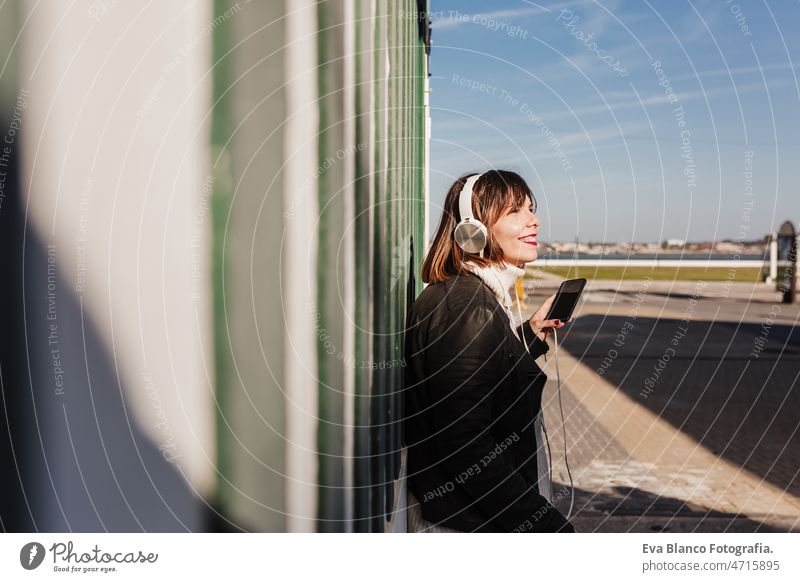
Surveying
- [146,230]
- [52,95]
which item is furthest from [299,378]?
[52,95]

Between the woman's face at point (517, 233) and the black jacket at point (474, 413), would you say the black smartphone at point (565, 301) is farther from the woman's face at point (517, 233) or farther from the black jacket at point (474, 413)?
the black jacket at point (474, 413)

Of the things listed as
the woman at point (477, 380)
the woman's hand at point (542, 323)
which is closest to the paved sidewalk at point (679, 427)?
the woman's hand at point (542, 323)

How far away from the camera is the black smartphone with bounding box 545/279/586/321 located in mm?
2699

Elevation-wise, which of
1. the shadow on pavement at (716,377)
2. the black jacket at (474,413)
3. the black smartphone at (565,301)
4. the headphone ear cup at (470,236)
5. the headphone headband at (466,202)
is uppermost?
the headphone headband at (466,202)

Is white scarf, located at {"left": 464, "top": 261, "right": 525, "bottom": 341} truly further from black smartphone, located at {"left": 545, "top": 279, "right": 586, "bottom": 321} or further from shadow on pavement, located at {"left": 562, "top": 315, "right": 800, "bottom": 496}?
shadow on pavement, located at {"left": 562, "top": 315, "right": 800, "bottom": 496}

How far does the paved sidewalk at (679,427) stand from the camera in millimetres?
5352

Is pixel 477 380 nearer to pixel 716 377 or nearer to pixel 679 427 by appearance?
pixel 679 427

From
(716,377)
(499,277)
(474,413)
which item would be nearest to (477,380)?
(474,413)

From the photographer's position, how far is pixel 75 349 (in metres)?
1.20

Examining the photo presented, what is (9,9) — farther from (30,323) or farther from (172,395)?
(172,395)

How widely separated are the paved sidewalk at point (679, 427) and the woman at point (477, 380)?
10.1ft

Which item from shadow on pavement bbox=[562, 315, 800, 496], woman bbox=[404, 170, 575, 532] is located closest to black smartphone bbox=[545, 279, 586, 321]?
woman bbox=[404, 170, 575, 532]

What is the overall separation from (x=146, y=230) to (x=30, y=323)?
0.75 feet

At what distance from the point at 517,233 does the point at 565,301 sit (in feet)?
1.48
